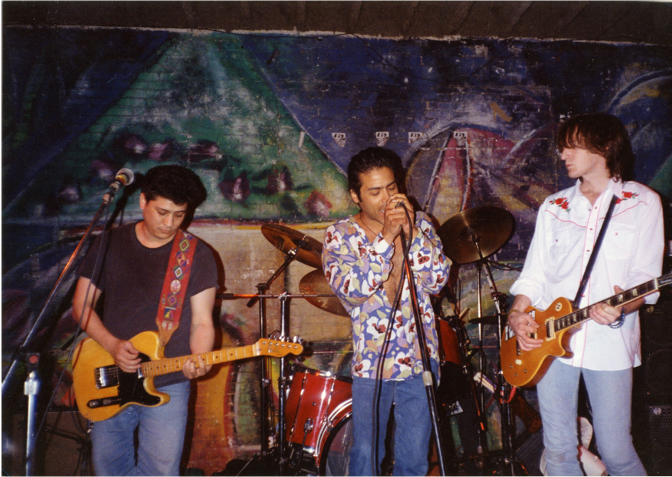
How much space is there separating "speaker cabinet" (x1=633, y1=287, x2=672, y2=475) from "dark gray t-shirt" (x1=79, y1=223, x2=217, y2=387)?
3.34m

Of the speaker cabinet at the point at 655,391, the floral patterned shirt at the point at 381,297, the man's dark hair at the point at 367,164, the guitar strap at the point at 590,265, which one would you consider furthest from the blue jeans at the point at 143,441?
the speaker cabinet at the point at 655,391

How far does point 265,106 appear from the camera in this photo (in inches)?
177

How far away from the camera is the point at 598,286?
2.41 meters

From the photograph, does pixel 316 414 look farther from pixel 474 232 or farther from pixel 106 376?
pixel 474 232

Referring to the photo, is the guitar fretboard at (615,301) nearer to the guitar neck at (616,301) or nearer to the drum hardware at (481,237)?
the guitar neck at (616,301)

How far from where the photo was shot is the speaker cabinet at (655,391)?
3.43 m

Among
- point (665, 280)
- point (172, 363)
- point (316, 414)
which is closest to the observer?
point (665, 280)

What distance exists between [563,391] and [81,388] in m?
2.84

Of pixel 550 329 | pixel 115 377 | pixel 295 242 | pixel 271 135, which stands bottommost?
pixel 115 377

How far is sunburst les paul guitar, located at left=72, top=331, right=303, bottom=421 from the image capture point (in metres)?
2.71

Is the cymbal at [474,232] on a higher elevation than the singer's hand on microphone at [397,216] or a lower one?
higher

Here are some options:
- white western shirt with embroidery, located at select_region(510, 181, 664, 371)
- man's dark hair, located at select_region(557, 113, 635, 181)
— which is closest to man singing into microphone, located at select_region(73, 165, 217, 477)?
white western shirt with embroidery, located at select_region(510, 181, 664, 371)

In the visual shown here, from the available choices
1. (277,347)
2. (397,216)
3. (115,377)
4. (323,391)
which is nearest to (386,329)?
(397,216)

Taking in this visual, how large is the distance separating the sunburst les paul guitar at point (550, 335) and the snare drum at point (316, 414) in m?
1.24
